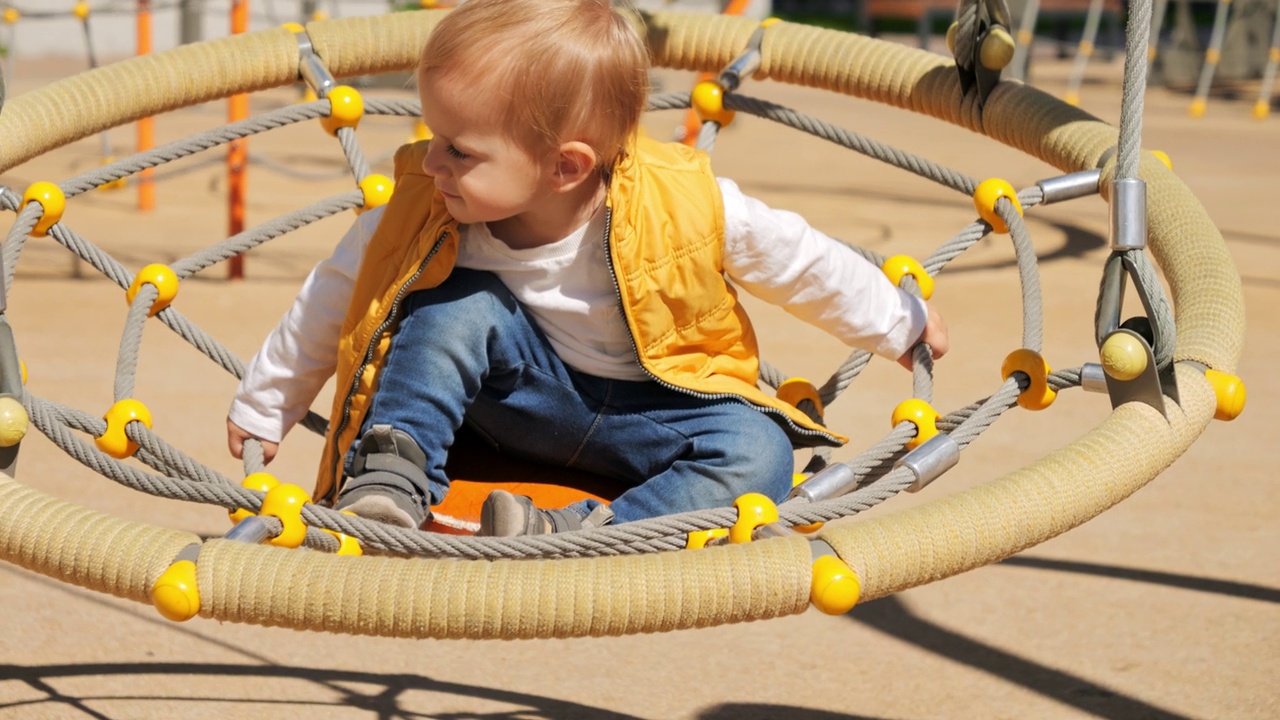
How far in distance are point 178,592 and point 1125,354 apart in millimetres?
812

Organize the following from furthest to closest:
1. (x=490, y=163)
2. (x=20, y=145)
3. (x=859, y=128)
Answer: (x=859, y=128) < (x=20, y=145) < (x=490, y=163)

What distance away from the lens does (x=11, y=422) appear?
4.33ft

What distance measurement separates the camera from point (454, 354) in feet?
4.76

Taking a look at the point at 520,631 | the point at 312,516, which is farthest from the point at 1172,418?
the point at 312,516

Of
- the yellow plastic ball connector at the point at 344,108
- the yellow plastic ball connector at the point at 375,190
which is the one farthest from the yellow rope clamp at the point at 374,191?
the yellow plastic ball connector at the point at 344,108

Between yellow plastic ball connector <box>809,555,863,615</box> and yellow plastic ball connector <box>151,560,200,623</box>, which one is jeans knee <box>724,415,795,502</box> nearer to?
yellow plastic ball connector <box>809,555,863,615</box>

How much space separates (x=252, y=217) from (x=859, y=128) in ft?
11.9

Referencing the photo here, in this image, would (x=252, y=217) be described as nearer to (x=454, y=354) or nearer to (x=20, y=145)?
(x=20, y=145)

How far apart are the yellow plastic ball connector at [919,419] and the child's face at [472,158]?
0.45 metres

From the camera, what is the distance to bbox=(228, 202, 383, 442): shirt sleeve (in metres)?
1.58

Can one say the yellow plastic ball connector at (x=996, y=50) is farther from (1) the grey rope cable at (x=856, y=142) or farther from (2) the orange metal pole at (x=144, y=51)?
(2) the orange metal pole at (x=144, y=51)

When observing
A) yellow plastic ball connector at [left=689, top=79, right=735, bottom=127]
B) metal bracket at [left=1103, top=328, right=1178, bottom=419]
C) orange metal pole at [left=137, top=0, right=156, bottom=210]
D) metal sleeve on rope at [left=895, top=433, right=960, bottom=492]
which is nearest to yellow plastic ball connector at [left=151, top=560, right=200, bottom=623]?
metal sleeve on rope at [left=895, top=433, right=960, bottom=492]

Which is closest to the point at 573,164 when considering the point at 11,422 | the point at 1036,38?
the point at 11,422

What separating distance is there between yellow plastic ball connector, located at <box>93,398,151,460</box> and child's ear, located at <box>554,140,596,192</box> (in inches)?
20.0
